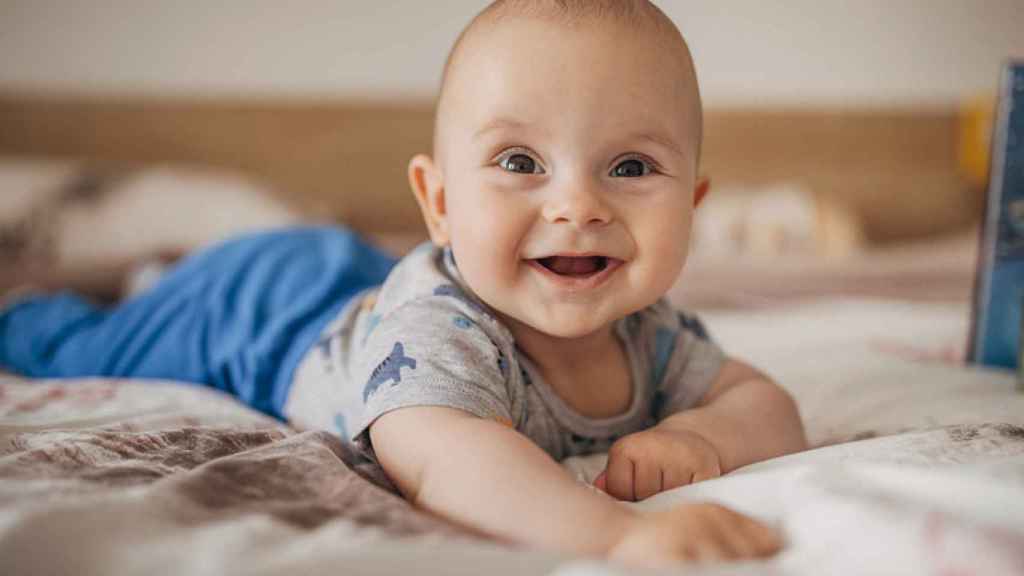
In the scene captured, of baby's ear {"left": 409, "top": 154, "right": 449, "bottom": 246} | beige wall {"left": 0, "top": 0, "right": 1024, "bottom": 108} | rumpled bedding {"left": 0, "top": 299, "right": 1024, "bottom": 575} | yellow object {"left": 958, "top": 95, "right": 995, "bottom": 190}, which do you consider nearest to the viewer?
rumpled bedding {"left": 0, "top": 299, "right": 1024, "bottom": 575}

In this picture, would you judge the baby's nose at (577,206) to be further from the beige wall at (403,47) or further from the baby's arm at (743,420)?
the beige wall at (403,47)

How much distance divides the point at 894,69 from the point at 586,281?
8.06ft

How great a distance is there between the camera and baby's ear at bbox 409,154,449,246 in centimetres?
78

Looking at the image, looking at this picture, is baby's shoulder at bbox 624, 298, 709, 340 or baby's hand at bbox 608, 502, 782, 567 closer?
baby's hand at bbox 608, 502, 782, 567

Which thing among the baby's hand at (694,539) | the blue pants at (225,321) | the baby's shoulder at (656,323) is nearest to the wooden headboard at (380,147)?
the blue pants at (225,321)

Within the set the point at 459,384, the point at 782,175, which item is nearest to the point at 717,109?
the point at 782,175

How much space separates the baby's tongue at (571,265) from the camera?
0.71 m

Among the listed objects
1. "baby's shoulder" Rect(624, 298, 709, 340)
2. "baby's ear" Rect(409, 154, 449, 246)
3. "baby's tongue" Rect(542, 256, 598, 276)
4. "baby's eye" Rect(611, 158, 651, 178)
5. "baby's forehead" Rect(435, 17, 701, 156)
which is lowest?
"baby's shoulder" Rect(624, 298, 709, 340)

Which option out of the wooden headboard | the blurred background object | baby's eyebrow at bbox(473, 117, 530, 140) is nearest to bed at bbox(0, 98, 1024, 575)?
baby's eyebrow at bbox(473, 117, 530, 140)

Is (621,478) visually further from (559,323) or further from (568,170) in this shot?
(568,170)

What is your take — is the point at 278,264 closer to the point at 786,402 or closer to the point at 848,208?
the point at 786,402

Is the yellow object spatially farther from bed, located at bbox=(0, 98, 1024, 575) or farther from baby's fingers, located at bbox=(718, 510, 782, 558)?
baby's fingers, located at bbox=(718, 510, 782, 558)

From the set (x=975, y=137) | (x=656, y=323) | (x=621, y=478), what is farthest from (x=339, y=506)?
(x=975, y=137)

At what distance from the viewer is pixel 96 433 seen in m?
0.63
